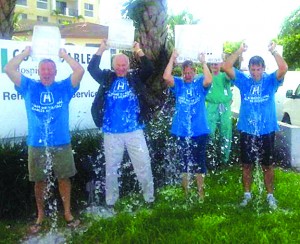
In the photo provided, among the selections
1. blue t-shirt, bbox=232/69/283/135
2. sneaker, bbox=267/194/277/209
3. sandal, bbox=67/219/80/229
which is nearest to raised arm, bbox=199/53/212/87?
blue t-shirt, bbox=232/69/283/135

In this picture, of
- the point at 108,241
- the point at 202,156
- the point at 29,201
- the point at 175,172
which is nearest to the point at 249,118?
the point at 202,156

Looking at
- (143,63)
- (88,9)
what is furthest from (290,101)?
(88,9)

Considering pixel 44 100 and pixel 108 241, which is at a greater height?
pixel 44 100

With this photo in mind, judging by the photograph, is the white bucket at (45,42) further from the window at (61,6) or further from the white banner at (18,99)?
the window at (61,6)

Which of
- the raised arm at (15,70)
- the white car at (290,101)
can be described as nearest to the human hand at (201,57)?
the raised arm at (15,70)

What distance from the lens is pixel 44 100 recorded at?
4781mm

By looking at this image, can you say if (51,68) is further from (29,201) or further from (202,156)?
(202,156)

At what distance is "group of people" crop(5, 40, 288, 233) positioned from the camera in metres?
4.80

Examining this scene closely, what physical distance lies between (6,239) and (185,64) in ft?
8.56

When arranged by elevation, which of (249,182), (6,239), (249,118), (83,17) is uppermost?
(83,17)

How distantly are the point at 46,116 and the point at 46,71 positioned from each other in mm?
449

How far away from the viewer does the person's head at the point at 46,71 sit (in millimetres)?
4777

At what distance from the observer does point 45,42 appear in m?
4.70

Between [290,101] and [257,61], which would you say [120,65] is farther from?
[290,101]
